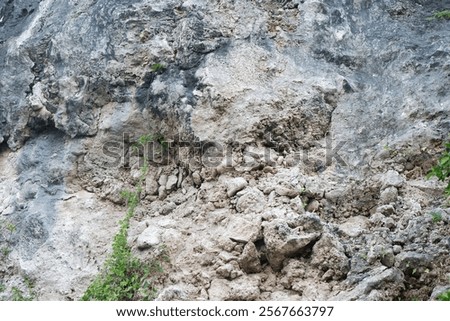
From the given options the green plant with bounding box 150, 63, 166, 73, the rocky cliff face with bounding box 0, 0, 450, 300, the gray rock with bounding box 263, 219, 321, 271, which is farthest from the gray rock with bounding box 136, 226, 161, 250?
the green plant with bounding box 150, 63, 166, 73

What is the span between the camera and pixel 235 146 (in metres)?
6.31

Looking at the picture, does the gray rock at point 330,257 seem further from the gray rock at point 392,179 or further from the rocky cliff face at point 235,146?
the gray rock at point 392,179

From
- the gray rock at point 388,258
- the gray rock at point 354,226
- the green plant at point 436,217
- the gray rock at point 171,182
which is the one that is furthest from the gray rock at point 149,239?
the green plant at point 436,217

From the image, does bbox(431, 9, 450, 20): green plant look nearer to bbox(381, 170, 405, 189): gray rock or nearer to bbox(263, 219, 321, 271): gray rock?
bbox(381, 170, 405, 189): gray rock

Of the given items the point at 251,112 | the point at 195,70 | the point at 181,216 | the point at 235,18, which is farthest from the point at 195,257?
the point at 235,18

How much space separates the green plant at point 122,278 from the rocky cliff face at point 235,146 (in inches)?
5.5

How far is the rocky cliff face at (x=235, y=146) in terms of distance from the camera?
5.53m

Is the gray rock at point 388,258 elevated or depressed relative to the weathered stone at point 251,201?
depressed

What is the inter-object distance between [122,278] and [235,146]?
5.11 ft

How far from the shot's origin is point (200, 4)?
23.4 feet

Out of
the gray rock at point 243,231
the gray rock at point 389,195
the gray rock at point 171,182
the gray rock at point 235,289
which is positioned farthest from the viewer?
the gray rock at point 171,182

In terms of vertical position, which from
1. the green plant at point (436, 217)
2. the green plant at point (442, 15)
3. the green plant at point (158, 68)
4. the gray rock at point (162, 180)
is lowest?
the gray rock at point (162, 180)

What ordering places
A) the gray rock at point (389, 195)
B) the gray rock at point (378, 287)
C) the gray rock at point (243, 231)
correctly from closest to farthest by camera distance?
the gray rock at point (378, 287) → the gray rock at point (243, 231) → the gray rock at point (389, 195)

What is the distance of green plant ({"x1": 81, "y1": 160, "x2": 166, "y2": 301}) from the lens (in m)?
5.68
